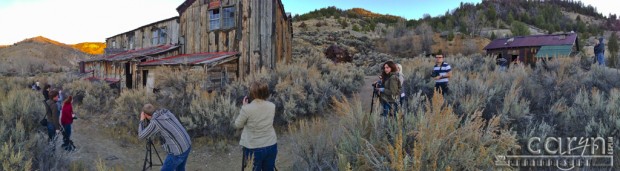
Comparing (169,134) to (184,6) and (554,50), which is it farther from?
(554,50)

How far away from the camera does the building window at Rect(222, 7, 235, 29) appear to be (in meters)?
12.8

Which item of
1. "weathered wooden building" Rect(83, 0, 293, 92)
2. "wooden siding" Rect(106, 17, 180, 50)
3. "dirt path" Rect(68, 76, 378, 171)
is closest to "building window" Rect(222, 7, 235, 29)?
"weathered wooden building" Rect(83, 0, 293, 92)

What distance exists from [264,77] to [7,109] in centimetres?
552

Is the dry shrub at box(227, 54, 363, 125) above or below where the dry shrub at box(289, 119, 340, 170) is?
above

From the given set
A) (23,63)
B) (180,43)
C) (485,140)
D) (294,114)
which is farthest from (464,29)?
(23,63)

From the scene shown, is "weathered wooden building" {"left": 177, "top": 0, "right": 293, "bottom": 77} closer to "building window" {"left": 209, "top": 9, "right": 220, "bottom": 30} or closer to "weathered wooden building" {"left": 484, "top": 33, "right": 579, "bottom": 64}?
"building window" {"left": 209, "top": 9, "right": 220, "bottom": 30}

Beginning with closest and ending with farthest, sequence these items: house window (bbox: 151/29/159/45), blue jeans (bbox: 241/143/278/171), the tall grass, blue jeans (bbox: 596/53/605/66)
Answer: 1. the tall grass
2. blue jeans (bbox: 241/143/278/171)
3. blue jeans (bbox: 596/53/605/66)
4. house window (bbox: 151/29/159/45)

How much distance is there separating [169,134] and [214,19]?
33.2 feet

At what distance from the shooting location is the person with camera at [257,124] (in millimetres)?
3615

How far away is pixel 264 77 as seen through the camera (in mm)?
9727

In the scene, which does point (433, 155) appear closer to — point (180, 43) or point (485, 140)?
point (485, 140)

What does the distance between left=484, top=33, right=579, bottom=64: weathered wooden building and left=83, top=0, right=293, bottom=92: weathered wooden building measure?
1527 cm

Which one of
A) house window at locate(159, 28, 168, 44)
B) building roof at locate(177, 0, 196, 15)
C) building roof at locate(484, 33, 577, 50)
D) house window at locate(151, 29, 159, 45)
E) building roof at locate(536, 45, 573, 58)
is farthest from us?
building roof at locate(484, 33, 577, 50)

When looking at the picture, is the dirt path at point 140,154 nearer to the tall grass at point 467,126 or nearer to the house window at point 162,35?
the tall grass at point 467,126
